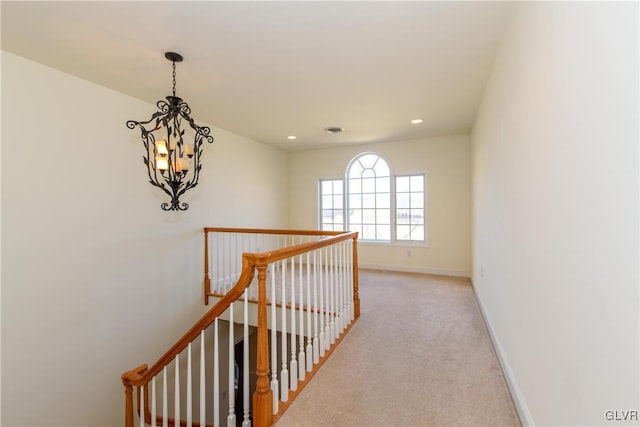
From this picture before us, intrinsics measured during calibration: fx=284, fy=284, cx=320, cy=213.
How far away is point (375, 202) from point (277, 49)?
3870 mm

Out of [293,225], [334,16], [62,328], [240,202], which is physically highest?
[334,16]

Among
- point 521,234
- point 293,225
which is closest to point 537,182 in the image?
point 521,234

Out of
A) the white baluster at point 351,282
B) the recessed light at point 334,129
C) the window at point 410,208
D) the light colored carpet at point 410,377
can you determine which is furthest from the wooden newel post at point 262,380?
the window at point 410,208

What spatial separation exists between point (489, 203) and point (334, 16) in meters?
2.18

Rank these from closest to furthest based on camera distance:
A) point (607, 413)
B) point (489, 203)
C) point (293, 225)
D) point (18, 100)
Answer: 1. point (607, 413)
2. point (18, 100)
3. point (489, 203)
4. point (293, 225)

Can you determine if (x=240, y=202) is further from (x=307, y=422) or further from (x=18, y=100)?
(x=307, y=422)

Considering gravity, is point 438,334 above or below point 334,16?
below

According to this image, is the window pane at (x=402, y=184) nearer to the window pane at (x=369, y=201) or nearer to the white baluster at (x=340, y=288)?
the window pane at (x=369, y=201)

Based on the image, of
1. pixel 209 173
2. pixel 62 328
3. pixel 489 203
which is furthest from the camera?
pixel 209 173

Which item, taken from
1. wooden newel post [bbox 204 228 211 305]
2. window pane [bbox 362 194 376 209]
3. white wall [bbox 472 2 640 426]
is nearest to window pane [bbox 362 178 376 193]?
window pane [bbox 362 194 376 209]

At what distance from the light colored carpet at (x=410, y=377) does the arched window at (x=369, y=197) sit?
2.37m

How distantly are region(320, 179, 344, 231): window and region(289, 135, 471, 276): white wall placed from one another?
0.37 metres

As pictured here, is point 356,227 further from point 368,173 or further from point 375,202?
point 368,173

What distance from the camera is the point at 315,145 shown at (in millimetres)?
5660
